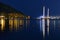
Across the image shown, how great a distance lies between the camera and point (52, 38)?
2414 centimetres

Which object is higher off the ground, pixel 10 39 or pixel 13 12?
pixel 13 12

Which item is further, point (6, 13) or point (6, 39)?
point (6, 13)

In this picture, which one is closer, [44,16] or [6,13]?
[6,13]

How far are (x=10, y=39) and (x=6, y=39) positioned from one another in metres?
0.37

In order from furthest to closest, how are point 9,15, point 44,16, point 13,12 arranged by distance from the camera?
point 44,16 → point 9,15 → point 13,12

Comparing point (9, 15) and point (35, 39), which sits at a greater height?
point (9, 15)

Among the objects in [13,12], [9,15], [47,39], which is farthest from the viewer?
[9,15]

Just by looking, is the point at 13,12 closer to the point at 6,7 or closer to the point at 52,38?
the point at 6,7

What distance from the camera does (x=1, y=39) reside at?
23375mm

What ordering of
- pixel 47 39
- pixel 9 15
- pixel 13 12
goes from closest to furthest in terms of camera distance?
pixel 47 39, pixel 13 12, pixel 9 15

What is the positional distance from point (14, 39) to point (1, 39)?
1200 mm

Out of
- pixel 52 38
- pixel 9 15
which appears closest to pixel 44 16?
pixel 9 15

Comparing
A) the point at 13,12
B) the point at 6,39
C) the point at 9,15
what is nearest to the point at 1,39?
the point at 6,39

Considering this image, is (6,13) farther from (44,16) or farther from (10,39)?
(10,39)
